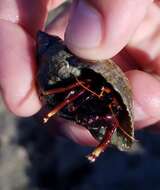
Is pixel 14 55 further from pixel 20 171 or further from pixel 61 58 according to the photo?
pixel 20 171

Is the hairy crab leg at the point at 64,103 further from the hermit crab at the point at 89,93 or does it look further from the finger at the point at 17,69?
the finger at the point at 17,69

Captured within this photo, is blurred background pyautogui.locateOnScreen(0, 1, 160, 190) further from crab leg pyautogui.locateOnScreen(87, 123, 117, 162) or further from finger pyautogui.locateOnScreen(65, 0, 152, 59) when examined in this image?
finger pyautogui.locateOnScreen(65, 0, 152, 59)

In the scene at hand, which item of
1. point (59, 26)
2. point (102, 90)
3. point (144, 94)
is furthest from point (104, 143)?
point (59, 26)

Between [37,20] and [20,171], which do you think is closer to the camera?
[37,20]

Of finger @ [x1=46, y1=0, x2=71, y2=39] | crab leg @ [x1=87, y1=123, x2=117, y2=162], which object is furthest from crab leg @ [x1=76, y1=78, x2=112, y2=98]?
finger @ [x1=46, y1=0, x2=71, y2=39]

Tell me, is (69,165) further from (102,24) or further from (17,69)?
(102,24)

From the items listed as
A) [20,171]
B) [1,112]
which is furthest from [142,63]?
[1,112]

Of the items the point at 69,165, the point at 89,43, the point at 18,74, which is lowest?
the point at 69,165
